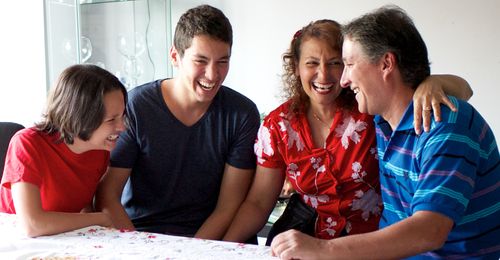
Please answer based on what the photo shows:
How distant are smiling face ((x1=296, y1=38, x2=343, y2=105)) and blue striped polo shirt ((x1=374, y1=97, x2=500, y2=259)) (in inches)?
10.6

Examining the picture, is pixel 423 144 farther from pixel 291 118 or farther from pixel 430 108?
pixel 291 118

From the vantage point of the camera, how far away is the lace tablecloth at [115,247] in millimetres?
1411

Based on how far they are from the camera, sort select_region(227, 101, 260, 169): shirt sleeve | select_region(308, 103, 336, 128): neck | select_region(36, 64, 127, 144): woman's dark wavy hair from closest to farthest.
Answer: select_region(36, 64, 127, 144): woman's dark wavy hair, select_region(308, 103, 336, 128): neck, select_region(227, 101, 260, 169): shirt sleeve

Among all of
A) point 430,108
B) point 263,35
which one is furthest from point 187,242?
point 263,35

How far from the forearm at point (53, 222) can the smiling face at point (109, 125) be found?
0.25 metres

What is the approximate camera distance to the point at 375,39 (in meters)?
1.51

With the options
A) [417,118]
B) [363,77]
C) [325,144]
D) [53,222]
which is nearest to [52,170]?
[53,222]

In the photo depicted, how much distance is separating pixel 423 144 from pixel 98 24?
7.54 feet

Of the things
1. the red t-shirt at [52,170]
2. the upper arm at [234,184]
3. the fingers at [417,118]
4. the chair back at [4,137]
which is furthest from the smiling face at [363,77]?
the chair back at [4,137]

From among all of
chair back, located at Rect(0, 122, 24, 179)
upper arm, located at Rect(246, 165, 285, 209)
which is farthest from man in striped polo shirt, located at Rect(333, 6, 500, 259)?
chair back, located at Rect(0, 122, 24, 179)

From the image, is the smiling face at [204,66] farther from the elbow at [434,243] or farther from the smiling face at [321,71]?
the elbow at [434,243]

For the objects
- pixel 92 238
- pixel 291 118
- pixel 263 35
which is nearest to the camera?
pixel 92 238

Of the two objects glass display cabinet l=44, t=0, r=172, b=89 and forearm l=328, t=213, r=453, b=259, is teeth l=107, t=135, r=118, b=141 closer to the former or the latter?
forearm l=328, t=213, r=453, b=259

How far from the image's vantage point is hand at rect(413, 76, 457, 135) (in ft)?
4.66
